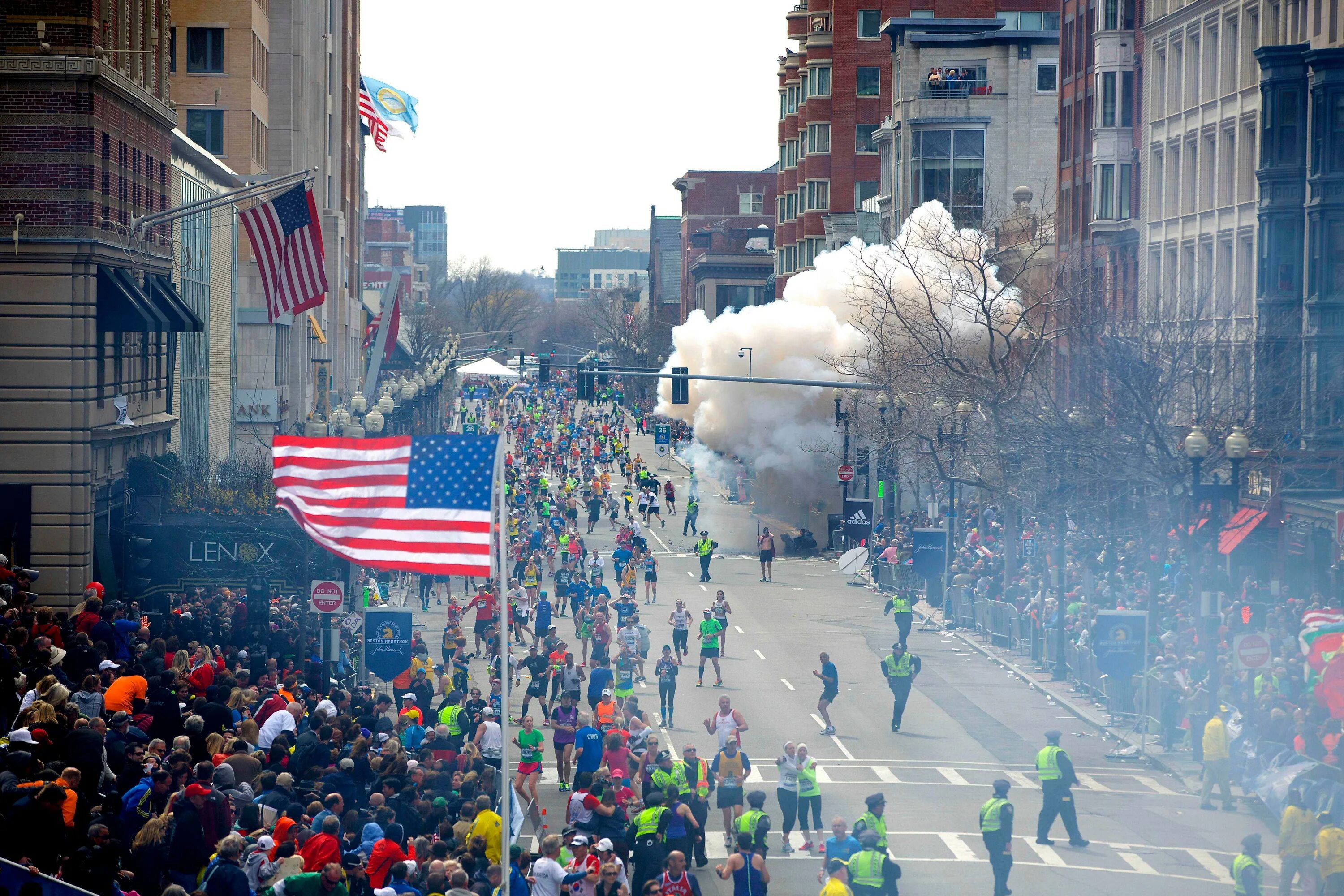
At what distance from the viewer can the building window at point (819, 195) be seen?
278ft

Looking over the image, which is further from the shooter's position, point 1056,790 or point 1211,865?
point 1056,790

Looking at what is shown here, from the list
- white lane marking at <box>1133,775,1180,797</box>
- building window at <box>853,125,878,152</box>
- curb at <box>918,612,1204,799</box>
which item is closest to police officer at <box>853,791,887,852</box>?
white lane marking at <box>1133,775,1180,797</box>

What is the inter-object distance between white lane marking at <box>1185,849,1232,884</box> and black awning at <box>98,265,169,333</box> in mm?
17311

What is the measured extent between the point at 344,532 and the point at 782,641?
22.5m

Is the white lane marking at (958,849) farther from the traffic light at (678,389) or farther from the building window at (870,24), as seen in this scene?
the building window at (870,24)

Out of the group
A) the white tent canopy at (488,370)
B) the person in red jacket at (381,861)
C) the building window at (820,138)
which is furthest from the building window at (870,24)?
the person in red jacket at (381,861)

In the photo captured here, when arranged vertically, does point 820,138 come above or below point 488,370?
above

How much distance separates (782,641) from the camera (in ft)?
112

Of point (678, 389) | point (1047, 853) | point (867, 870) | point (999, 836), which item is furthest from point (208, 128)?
point (867, 870)

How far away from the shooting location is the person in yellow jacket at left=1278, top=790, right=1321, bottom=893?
1606cm

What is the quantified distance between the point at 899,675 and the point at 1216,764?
615 centimetres

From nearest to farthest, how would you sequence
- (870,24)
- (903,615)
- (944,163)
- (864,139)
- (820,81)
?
(903,615)
(944,163)
(870,24)
(864,139)
(820,81)

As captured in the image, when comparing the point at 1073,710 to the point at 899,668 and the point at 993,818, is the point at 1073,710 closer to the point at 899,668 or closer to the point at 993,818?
the point at 899,668

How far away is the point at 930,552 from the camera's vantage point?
123ft
